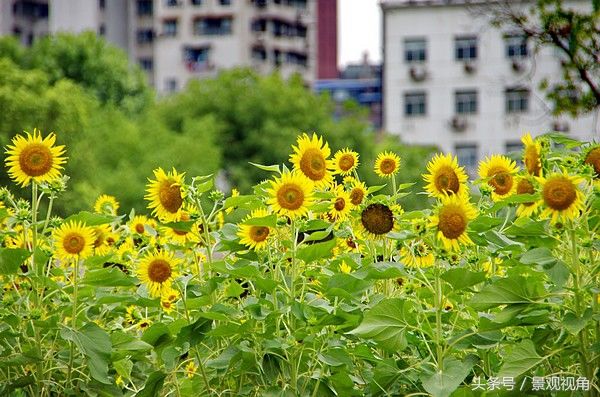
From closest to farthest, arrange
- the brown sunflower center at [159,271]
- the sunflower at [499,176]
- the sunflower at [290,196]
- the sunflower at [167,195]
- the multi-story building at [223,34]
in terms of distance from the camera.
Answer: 1. the sunflower at [290,196]
2. the sunflower at [167,195]
3. the brown sunflower center at [159,271]
4. the sunflower at [499,176]
5. the multi-story building at [223,34]

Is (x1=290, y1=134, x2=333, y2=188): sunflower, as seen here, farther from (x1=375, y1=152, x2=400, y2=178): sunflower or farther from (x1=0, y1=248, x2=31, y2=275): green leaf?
(x1=0, y1=248, x2=31, y2=275): green leaf

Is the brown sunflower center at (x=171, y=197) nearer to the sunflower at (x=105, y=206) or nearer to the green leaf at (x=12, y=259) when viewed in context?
the green leaf at (x=12, y=259)

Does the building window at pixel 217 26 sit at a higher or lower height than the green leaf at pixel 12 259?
higher

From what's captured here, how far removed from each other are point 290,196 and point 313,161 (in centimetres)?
17

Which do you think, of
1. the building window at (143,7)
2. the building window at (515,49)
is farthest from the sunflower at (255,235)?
the building window at (143,7)

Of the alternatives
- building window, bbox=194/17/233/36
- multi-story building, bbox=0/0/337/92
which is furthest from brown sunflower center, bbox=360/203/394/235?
building window, bbox=194/17/233/36

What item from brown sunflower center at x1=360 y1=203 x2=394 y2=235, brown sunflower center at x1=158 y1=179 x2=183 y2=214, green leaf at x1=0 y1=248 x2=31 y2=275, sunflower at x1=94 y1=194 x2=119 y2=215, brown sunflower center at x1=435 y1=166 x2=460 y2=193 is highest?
brown sunflower center at x1=435 y1=166 x2=460 y2=193

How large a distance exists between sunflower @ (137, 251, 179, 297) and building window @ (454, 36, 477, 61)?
48977 mm

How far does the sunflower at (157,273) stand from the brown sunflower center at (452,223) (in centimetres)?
77

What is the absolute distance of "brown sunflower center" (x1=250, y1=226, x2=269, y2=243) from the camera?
3.14m

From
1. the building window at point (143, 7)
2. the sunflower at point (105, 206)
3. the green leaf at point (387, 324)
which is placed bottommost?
the green leaf at point (387, 324)

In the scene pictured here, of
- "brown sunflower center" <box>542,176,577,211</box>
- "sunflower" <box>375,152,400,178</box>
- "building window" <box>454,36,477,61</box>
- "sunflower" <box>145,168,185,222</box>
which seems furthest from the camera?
"building window" <box>454,36,477,61</box>

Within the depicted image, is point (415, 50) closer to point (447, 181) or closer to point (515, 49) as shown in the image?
point (515, 49)

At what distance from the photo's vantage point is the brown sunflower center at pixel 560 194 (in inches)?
107
